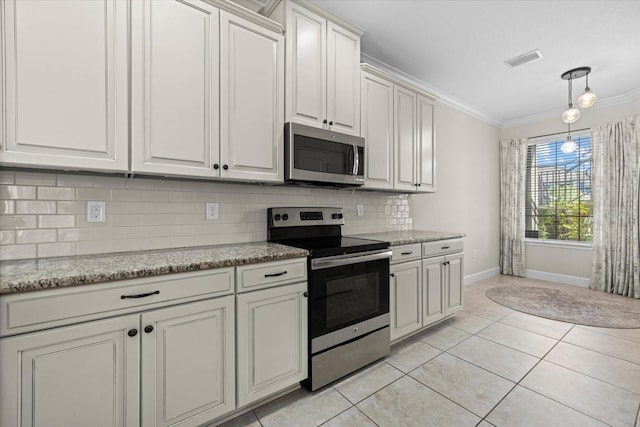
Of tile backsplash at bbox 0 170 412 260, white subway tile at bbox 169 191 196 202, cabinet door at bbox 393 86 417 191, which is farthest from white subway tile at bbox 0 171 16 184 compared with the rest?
cabinet door at bbox 393 86 417 191

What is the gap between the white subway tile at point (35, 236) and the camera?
1.49m

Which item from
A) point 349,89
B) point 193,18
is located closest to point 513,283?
point 349,89

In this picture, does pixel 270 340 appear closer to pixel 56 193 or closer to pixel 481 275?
pixel 56 193

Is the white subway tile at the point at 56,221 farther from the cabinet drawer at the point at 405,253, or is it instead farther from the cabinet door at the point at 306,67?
the cabinet drawer at the point at 405,253

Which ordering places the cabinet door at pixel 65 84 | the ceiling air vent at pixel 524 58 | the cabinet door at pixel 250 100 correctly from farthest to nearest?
the ceiling air vent at pixel 524 58, the cabinet door at pixel 250 100, the cabinet door at pixel 65 84

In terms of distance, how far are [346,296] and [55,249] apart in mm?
1733

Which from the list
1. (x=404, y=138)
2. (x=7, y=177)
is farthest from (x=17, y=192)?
(x=404, y=138)

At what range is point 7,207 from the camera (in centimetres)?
146

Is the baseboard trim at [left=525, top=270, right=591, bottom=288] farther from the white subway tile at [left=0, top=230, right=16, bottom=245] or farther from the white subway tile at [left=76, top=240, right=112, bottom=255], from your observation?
the white subway tile at [left=0, top=230, right=16, bottom=245]

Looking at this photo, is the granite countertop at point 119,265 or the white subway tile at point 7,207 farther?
the white subway tile at point 7,207

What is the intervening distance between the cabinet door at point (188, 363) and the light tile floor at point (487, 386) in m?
0.29

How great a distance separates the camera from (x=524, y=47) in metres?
2.91

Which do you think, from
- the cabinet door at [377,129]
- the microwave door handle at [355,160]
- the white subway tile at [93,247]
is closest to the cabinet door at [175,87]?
the white subway tile at [93,247]

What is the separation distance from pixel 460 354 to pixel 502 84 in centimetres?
336
